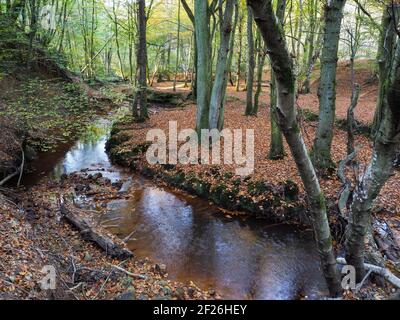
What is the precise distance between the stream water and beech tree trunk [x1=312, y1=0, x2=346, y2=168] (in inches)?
91.0

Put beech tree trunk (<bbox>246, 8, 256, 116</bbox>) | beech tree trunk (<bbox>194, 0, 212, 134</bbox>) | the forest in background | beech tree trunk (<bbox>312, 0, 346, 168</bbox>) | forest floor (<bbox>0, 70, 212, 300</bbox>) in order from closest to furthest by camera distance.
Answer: the forest in background
forest floor (<bbox>0, 70, 212, 300</bbox>)
beech tree trunk (<bbox>312, 0, 346, 168</bbox>)
beech tree trunk (<bbox>194, 0, 212, 134</bbox>)
beech tree trunk (<bbox>246, 8, 256, 116</bbox>)

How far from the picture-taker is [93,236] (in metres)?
6.73

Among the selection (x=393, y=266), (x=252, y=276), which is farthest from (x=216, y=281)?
(x=393, y=266)

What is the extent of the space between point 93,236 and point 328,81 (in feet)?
21.7

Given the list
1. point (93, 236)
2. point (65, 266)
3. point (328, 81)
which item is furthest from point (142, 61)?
point (65, 266)

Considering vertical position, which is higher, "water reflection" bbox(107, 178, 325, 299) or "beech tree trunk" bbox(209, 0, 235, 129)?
"beech tree trunk" bbox(209, 0, 235, 129)

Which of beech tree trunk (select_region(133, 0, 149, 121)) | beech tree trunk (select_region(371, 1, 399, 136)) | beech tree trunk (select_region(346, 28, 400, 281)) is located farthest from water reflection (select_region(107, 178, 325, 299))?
beech tree trunk (select_region(133, 0, 149, 121))

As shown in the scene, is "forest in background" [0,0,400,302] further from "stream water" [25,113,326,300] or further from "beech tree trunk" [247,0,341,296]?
"stream water" [25,113,326,300]

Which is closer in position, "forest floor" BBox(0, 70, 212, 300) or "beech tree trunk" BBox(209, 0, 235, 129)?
"forest floor" BBox(0, 70, 212, 300)

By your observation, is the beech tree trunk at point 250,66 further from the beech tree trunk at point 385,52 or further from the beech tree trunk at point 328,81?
the beech tree trunk at point 328,81

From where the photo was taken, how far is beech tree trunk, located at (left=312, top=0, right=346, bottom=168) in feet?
23.7

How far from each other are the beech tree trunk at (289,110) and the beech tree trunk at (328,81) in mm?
3758

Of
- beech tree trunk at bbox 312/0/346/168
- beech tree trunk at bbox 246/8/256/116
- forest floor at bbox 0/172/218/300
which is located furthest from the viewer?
beech tree trunk at bbox 246/8/256/116
